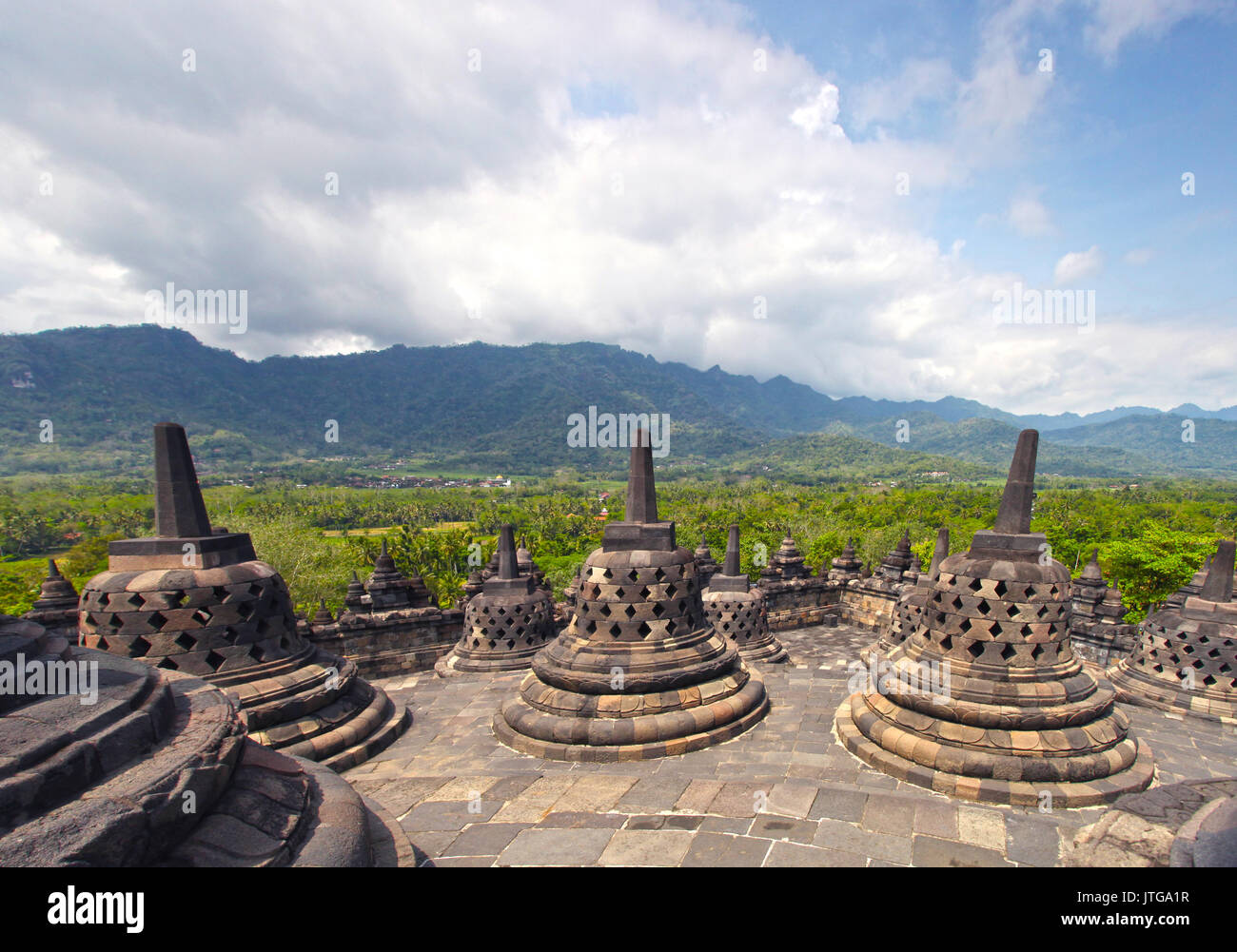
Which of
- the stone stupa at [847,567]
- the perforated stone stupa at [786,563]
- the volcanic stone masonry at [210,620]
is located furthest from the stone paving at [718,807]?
the stone stupa at [847,567]

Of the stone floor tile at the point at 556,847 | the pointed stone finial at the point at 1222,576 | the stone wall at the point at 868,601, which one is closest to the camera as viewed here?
the stone floor tile at the point at 556,847

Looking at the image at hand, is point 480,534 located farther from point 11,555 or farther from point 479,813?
point 479,813

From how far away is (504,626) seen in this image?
455 inches

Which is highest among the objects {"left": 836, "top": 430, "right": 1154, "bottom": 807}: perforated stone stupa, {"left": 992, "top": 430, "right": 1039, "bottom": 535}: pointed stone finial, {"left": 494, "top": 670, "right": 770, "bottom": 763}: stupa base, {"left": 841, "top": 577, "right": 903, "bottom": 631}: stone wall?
{"left": 992, "top": 430, "right": 1039, "bottom": 535}: pointed stone finial

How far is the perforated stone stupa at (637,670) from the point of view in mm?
6395

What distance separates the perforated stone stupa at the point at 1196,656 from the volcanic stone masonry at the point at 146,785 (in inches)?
428

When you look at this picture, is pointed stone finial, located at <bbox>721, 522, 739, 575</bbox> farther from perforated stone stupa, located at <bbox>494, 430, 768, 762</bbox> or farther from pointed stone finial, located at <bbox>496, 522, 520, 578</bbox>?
perforated stone stupa, located at <bbox>494, 430, 768, 762</bbox>

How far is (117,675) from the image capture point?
312cm

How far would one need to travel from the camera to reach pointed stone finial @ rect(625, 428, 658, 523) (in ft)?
23.9

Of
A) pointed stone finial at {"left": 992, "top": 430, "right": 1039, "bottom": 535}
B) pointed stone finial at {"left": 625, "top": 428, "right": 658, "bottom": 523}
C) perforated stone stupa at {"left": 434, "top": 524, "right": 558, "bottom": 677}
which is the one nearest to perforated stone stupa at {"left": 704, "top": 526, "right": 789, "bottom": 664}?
perforated stone stupa at {"left": 434, "top": 524, "right": 558, "bottom": 677}

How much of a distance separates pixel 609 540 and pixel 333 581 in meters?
40.4

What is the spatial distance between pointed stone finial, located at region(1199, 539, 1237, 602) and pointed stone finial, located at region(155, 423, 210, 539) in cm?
1394

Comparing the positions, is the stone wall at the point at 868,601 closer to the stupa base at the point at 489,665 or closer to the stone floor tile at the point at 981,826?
the stupa base at the point at 489,665

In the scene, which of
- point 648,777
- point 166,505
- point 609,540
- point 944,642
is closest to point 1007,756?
point 944,642
